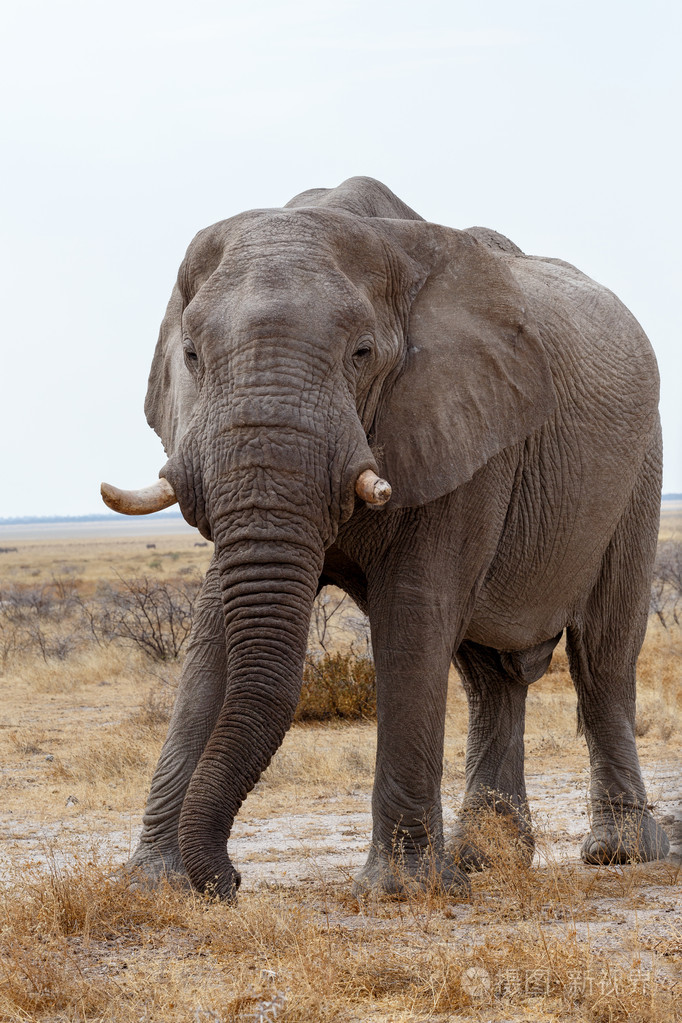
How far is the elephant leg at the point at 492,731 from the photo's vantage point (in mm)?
7293

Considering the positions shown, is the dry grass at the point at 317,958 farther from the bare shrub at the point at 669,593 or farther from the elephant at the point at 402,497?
the bare shrub at the point at 669,593

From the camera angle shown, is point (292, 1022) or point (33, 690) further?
point (33, 690)

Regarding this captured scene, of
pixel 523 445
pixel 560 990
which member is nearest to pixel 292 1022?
pixel 560 990

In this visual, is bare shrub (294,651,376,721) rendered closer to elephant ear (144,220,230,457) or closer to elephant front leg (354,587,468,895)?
elephant ear (144,220,230,457)

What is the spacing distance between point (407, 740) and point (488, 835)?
892 millimetres

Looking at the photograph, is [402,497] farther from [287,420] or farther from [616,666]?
[616,666]

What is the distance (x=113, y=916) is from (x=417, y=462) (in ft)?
7.14

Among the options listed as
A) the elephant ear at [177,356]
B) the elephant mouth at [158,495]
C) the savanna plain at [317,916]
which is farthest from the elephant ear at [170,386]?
the savanna plain at [317,916]

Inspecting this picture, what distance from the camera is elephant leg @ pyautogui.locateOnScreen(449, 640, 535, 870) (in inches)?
287

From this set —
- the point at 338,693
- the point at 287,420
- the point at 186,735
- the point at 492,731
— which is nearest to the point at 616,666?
the point at 492,731

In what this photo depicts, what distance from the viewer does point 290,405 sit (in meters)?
4.78

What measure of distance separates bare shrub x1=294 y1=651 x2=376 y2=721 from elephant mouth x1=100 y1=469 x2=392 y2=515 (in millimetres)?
7238

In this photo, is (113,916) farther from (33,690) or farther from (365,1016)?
(33,690)

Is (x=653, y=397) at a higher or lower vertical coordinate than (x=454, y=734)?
higher
